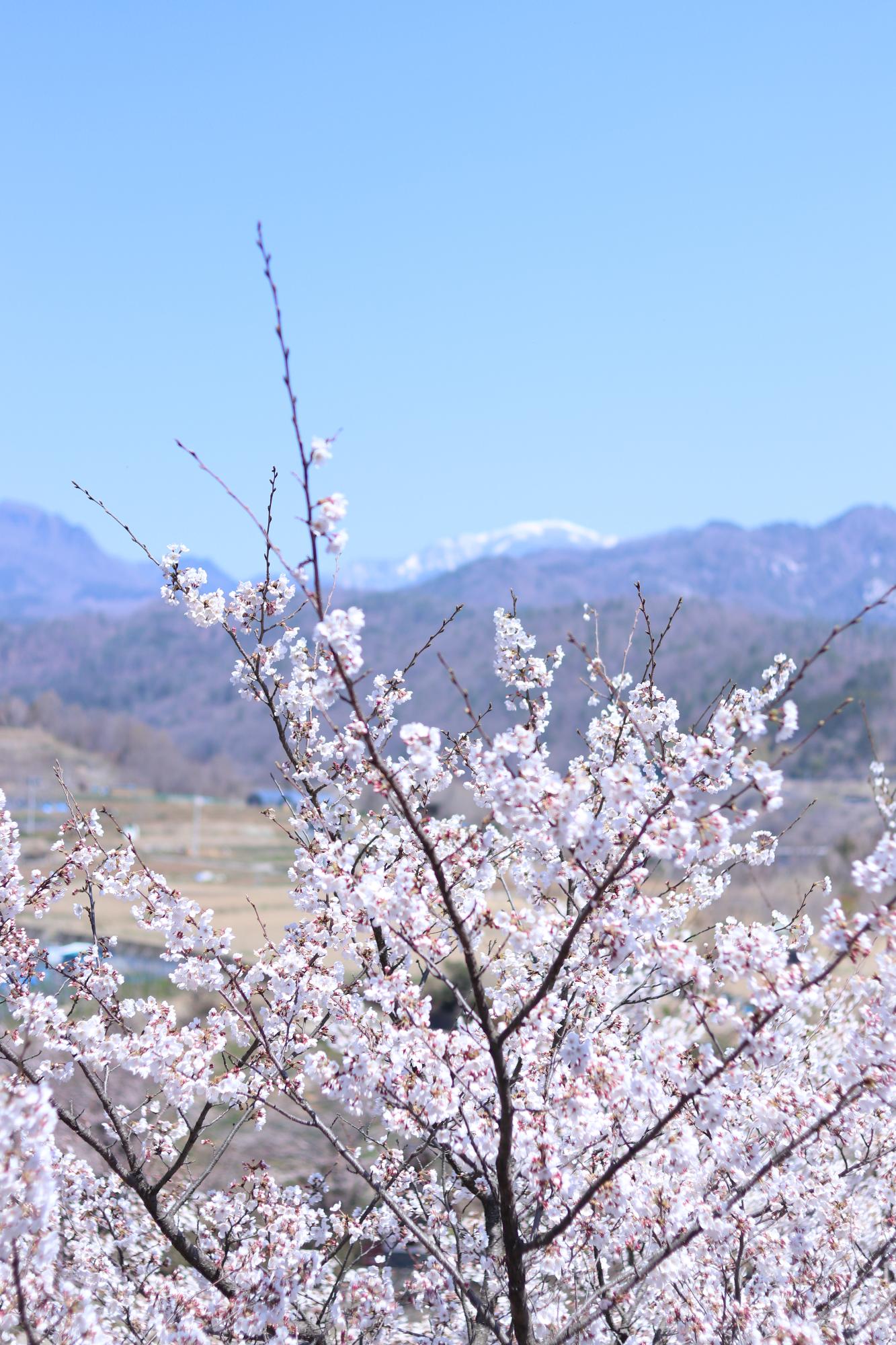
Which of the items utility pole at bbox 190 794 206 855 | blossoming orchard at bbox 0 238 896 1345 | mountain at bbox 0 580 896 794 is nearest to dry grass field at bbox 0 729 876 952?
utility pole at bbox 190 794 206 855

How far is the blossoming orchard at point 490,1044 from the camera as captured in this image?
2889mm

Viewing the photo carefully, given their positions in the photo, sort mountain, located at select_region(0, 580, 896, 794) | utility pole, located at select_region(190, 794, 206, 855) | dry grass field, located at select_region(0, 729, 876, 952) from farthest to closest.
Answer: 1. mountain, located at select_region(0, 580, 896, 794)
2. utility pole, located at select_region(190, 794, 206, 855)
3. dry grass field, located at select_region(0, 729, 876, 952)

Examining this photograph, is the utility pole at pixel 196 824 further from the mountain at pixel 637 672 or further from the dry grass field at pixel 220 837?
the mountain at pixel 637 672

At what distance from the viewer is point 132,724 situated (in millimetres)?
132125

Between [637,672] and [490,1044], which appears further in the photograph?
[637,672]

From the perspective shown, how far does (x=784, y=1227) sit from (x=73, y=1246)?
157 inches

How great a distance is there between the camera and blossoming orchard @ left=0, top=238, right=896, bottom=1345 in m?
2.89

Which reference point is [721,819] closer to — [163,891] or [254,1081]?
[254,1081]

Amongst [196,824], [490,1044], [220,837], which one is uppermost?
[490,1044]

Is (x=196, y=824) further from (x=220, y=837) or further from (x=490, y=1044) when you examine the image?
(x=490, y=1044)

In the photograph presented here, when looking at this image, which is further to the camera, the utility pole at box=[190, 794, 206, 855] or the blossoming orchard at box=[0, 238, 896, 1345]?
the utility pole at box=[190, 794, 206, 855]

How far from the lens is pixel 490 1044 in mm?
2891

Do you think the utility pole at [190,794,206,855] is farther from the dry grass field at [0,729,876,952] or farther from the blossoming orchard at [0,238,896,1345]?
the blossoming orchard at [0,238,896,1345]

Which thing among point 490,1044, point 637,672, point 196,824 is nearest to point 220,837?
point 196,824
